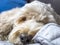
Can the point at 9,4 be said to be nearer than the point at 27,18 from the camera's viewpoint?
No

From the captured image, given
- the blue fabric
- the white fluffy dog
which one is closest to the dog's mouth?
the white fluffy dog

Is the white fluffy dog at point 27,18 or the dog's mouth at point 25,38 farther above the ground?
the white fluffy dog at point 27,18

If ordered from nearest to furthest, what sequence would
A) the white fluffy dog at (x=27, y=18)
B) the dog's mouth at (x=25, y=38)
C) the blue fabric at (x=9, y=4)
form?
the dog's mouth at (x=25, y=38) < the white fluffy dog at (x=27, y=18) < the blue fabric at (x=9, y=4)

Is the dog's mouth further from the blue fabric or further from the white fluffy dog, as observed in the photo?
the blue fabric

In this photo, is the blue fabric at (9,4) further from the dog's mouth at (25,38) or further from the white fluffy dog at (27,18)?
the dog's mouth at (25,38)

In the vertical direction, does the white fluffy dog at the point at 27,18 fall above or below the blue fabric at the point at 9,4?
below

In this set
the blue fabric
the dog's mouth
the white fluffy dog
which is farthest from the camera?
the blue fabric

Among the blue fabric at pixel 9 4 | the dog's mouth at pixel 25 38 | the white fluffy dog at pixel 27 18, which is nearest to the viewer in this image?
the dog's mouth at pixel 25 38

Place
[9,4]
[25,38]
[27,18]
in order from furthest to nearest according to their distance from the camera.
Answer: [9,4], [27,18], [25,38]

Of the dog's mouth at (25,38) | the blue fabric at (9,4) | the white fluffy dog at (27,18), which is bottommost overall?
the dog's mouth at (25,38)

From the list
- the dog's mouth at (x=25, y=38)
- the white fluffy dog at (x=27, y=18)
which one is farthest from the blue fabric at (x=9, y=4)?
the dog's mouth at (x=25, y=38)

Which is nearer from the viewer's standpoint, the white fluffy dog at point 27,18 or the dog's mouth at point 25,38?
the dog's mouth at point 25,38

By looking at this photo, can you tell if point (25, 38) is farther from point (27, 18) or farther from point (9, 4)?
point (9, 4)

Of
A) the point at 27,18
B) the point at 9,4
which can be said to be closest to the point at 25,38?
the point at 27,18
